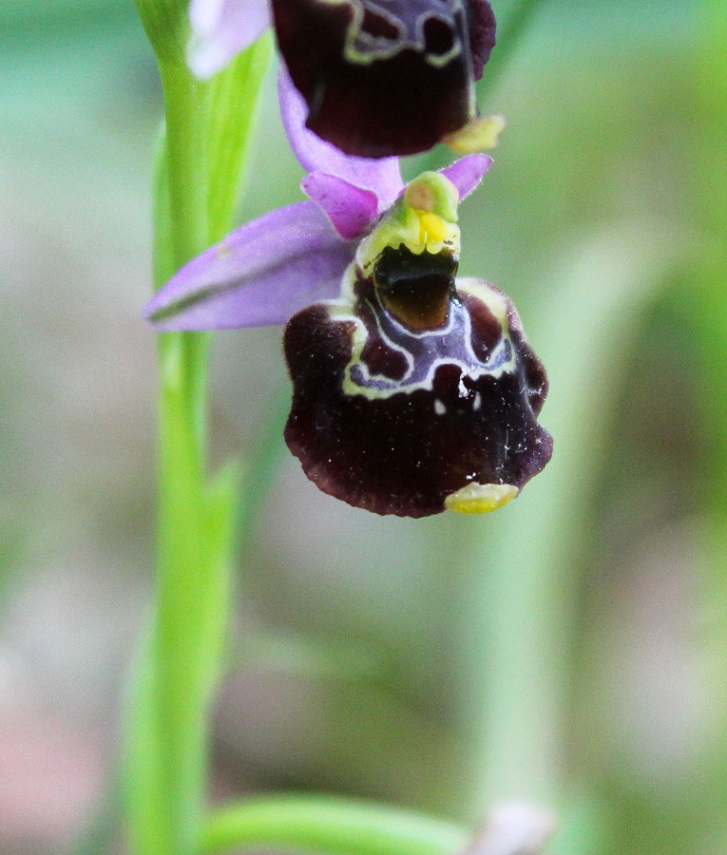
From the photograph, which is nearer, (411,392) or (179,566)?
(411,392)

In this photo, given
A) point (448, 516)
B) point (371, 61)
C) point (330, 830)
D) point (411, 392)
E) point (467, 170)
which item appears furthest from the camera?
point (448, 516)

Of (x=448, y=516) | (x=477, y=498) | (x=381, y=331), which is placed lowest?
(x=477, y=498)

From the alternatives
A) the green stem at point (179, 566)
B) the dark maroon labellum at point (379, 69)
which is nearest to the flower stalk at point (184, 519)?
the green stem at point (179, 566)

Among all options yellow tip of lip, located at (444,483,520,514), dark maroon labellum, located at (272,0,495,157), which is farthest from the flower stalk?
yellow tip of lip, located at (444,483,520,514)

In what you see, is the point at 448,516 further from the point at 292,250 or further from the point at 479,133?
the point at 479,133

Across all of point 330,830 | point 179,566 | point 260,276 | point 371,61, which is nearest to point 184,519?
point 179,566

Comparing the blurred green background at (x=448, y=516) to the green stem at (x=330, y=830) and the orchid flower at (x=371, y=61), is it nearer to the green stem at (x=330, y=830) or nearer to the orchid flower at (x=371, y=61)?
the green stem at (x=330, y=830)

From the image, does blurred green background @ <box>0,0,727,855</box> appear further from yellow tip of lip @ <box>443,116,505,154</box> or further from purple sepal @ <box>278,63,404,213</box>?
yellow tip of lip @ <box>443,116,505,154</box>

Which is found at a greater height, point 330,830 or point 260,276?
point 260,276
